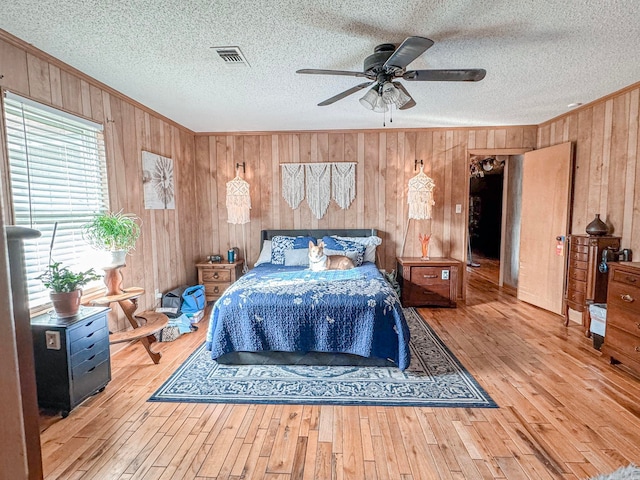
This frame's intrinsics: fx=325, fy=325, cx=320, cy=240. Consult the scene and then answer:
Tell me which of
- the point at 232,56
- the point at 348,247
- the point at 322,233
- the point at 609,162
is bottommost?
the point at 348,247

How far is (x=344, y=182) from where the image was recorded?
465 centimetres

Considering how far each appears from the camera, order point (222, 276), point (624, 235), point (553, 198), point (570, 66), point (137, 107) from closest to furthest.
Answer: point (570, 66) → point (624, 235) → point (137, 107) → point (553, 198) → point (222, 276)

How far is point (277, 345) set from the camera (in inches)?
105

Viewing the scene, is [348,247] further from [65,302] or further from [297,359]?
[65,302]

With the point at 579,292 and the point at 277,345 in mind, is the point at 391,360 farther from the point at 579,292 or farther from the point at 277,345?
the point at 579,292

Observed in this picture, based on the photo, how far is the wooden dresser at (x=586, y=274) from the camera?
316 cm

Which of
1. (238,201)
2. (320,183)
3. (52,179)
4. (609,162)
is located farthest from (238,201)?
(609,162)

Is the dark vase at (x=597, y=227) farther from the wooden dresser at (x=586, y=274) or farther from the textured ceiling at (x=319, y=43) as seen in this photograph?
the textured ceiling at (x=319, y=43)

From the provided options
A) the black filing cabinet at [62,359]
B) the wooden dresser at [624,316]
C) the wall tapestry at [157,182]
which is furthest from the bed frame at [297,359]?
the wall tapestry at [157,182]

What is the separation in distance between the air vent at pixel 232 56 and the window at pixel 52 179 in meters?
1.30

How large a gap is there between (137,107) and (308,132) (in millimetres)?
2161

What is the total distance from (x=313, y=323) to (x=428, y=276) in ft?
7.17

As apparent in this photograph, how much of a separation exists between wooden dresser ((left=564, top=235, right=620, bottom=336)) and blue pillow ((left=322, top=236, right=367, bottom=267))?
7.44 ft

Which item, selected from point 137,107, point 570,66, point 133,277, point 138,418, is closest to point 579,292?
point 570,66
